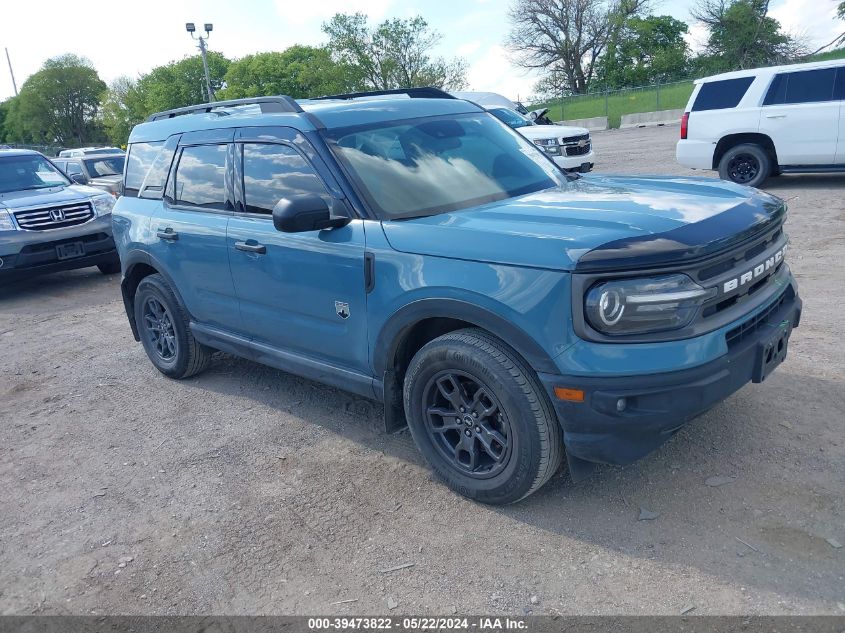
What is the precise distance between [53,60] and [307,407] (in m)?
104

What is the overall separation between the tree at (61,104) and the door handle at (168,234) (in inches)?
3858

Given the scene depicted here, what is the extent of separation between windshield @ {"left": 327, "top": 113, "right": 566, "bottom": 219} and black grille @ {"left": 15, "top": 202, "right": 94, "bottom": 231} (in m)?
6.68

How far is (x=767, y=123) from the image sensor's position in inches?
431

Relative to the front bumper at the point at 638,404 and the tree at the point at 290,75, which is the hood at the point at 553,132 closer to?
the front bumper at the point at 638,404

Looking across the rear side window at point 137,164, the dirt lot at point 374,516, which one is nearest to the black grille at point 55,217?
the rear side window at point 137,164

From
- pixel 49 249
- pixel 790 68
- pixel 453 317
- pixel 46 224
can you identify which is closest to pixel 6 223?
pixel 46 224

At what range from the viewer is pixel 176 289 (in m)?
5.22

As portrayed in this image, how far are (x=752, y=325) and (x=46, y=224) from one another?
8667 millimetres

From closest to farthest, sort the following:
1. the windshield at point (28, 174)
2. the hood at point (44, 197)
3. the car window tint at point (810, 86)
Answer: the hood at point (44, 197)
the windshield at point (28, 174)
the car window tint at point (810, 86)

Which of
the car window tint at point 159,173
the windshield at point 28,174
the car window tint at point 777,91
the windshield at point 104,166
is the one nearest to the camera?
the car window tint at point 159,173

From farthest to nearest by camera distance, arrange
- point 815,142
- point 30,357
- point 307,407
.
A: point 815,142, point 30,357, point 307,407

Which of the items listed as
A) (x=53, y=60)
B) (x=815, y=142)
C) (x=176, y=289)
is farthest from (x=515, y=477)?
(x=53, y=60)

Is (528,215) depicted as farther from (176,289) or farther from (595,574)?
(176,289)

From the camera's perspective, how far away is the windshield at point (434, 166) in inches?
150
